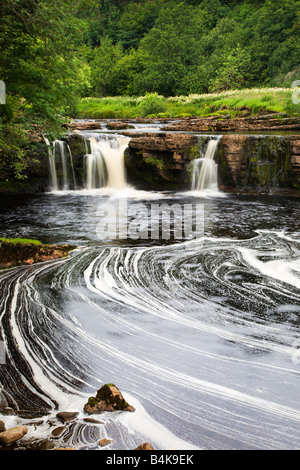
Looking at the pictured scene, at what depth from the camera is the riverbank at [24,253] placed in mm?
7723

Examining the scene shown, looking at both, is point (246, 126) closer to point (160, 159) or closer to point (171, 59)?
point (160, 159)

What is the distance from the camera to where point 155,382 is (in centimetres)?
402

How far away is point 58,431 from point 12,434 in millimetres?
391

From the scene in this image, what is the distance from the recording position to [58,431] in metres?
3.18

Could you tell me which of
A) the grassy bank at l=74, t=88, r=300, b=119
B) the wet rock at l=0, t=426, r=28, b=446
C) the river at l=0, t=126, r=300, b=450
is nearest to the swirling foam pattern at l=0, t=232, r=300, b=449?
the river at l=0, t=126, r=300, b=450

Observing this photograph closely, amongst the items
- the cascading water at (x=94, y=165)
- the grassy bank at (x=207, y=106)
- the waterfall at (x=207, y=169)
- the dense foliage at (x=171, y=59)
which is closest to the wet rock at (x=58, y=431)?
the dense foliage at (x=171, y=59)

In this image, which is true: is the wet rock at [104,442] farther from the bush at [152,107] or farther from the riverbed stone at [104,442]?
the bush at [152,107]

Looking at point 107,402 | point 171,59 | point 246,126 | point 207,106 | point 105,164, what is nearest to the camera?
point 107,402

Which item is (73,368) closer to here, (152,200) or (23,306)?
(23,306)

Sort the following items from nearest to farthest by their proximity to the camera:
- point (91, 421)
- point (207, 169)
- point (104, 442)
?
point (104, 442), point (91, 421), point (207, 169)

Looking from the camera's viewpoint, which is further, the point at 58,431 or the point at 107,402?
the point at 107,402

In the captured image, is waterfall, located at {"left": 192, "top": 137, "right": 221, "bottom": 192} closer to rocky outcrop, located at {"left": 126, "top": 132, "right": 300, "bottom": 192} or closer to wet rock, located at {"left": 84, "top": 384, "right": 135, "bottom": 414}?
rocky outcrop, located at {"left": 126, "top": 132, "right": 300, "bottom": 192}

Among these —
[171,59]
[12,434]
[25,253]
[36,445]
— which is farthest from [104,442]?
[171,59]

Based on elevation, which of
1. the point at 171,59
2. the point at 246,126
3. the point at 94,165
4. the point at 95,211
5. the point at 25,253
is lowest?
the point at 25,253
